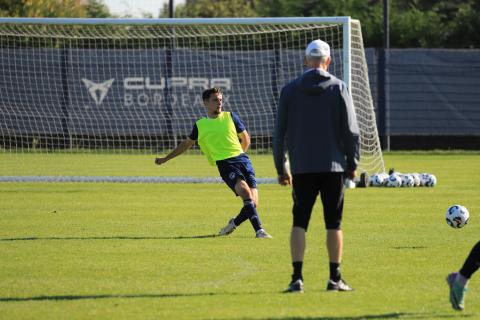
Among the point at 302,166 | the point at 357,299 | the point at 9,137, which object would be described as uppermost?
the point at 302,166

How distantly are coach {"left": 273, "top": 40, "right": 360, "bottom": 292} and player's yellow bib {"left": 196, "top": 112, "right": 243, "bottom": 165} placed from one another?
4.64 meters

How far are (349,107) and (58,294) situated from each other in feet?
9.68

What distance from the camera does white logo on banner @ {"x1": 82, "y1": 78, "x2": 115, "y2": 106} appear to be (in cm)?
3275

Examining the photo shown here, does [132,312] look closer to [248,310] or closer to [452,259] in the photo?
[248,310]

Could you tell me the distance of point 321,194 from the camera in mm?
9336

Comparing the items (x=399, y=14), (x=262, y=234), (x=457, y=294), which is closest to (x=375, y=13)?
(x=399, y=14)

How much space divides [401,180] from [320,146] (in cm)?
1274

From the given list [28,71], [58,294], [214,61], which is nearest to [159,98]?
[214,61]

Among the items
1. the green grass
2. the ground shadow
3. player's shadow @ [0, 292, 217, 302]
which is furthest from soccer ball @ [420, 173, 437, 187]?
player's shadow @ [0, 292, 217, 302]

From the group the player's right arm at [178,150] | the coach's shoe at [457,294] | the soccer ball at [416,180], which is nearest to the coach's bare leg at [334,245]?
the coach's shoe at [457,294]

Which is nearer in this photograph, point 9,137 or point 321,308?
point 321,308

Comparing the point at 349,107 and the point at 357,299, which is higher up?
the point at 349,107

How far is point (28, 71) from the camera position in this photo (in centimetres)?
3131

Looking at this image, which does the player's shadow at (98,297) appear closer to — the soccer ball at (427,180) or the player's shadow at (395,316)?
the player's shadow at (395,316)
